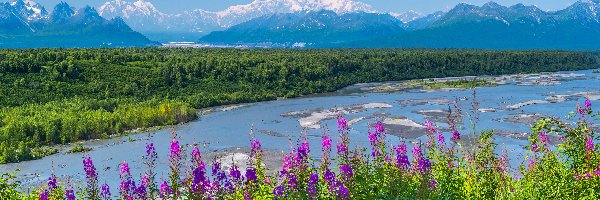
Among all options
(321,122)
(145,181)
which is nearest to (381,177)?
(145,181)

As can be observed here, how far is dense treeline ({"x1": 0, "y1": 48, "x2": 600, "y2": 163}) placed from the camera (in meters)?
52.7

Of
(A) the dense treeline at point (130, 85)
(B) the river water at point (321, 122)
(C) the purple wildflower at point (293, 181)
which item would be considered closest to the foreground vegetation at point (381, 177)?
(C) the purple wildflower at point (293, 181)

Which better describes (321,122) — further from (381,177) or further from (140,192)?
(140,192)

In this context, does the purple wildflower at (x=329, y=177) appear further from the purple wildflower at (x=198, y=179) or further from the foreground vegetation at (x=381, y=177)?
the purple wildflower at (x=198, y=179)

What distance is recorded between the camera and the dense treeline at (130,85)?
52.7 meters

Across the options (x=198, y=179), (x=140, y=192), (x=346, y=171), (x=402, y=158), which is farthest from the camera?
(x=402, y=158)

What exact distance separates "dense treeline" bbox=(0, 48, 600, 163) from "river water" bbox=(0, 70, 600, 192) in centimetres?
368

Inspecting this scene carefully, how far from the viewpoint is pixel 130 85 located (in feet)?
255

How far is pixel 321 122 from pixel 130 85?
3385 centimetres

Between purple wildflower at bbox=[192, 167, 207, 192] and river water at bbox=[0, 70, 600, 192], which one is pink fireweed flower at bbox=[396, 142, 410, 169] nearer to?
purple wildflower at bbox=[192, 167, 207, 192]

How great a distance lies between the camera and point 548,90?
301 feet

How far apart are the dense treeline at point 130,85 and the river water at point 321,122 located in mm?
3679

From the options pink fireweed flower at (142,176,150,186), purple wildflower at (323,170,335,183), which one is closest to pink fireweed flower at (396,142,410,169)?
purple wildflower at (323,170,335,183)

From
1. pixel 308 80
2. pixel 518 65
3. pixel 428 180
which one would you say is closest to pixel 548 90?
pixel 308 80
